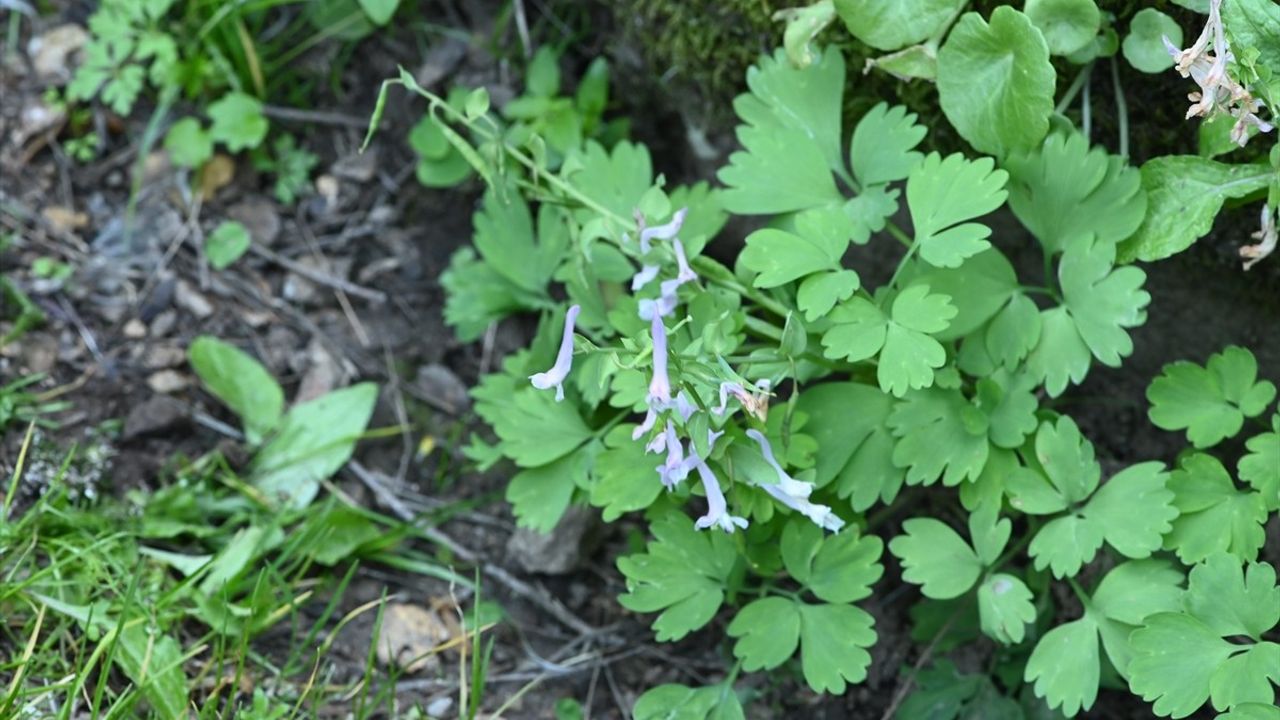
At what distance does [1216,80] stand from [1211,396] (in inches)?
22.4

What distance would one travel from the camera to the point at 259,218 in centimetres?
317

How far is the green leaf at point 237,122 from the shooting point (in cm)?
310

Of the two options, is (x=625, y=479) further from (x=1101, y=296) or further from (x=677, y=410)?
(x=1101, y=296)

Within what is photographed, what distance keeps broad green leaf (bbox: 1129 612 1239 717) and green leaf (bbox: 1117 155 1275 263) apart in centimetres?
59

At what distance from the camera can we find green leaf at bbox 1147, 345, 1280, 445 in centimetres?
212

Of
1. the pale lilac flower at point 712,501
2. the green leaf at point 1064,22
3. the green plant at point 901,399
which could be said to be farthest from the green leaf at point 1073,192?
the pale lilac flower at point 712,501

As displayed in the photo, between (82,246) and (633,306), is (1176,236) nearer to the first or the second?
(633,306)

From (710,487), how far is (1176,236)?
0.88m

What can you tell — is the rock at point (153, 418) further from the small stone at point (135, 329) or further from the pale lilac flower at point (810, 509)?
the pale lilac flower at point (810, 509)

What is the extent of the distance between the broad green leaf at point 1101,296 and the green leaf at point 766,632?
2.20ft

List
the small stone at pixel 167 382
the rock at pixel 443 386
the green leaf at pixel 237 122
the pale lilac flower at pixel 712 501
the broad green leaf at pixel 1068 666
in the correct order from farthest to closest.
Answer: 1. the green leaf at pixel 237 122
2. the rock at pixel 443 386
3. the small stone at pixel 167 382
4. the broad green leaf at pixel 1068 666
5. the pale lilac flower at pixel 712 501

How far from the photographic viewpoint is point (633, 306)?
226cm

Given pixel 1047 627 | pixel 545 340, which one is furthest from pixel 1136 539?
pixel 545 340

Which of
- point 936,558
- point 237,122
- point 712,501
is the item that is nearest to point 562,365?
point 712,501
